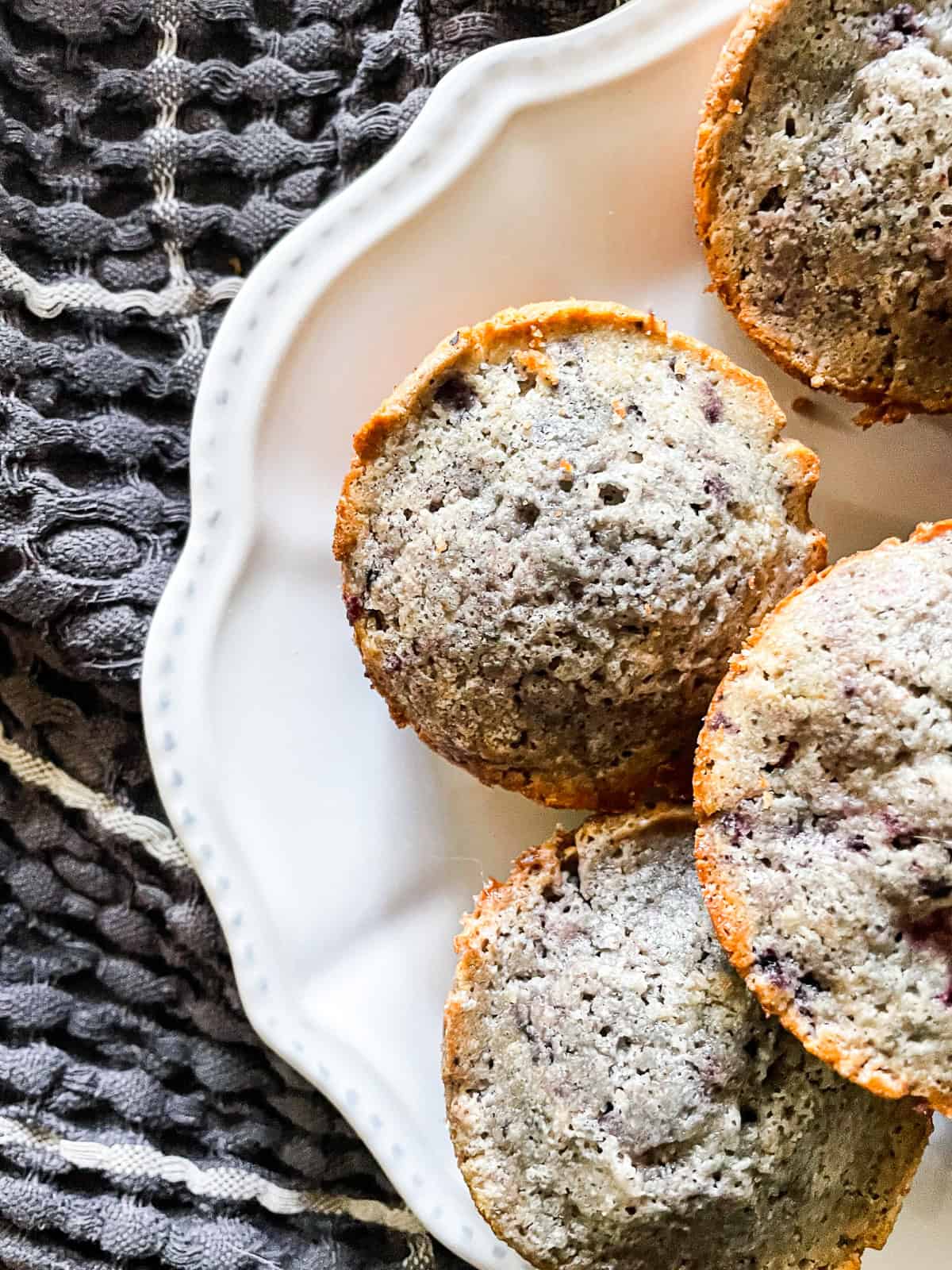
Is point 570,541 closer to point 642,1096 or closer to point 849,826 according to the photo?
point 849,826

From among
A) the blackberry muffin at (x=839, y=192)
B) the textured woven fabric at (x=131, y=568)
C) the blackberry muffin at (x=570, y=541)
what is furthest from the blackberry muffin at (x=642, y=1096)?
the blackberry muffin at (x=839, y=192)

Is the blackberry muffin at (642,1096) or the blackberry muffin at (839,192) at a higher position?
the blackberry muffin at (839,192)

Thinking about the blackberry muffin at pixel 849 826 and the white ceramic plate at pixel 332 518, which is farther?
the white ceramic plate at pixel 332 518

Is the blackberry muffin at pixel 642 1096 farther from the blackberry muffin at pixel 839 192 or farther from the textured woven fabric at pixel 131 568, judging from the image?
the blackberry muffin at pixel 839 192

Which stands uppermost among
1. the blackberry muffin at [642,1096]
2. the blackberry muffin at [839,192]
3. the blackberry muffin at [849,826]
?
the blackberry muffin at [839,192]

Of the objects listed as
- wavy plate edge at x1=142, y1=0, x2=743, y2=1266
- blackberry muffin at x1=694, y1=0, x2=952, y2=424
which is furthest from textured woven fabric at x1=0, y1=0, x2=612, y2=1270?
blackberry muffin at x1=694, y1=0, x2=952, y2=424

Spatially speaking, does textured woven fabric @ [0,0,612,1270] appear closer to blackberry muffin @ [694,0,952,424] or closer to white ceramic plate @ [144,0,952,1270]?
white ceramic plate @ [144,0,952,1270]

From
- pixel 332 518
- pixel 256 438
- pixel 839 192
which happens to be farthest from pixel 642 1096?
pixel 839 192
